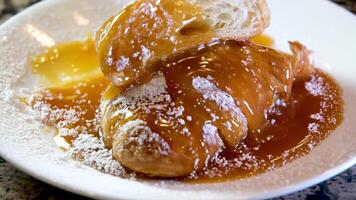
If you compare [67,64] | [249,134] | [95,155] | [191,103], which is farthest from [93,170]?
[67,64]

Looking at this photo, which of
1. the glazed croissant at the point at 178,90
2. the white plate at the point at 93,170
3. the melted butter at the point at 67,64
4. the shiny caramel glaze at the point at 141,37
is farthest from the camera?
the melted butter at the point at 67,64

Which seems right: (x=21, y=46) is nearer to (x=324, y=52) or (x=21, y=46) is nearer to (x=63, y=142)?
(x=63, y=142)

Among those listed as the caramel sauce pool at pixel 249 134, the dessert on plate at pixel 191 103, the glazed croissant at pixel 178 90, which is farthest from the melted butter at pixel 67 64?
the glazed croissant at pixel 178 90

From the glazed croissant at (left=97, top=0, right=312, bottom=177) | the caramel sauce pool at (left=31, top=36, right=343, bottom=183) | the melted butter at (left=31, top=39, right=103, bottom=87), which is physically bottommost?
the melted butter at (left=31, top=39, right=103, bottom=87)

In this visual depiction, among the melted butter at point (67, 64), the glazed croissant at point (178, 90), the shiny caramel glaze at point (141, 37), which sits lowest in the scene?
the melted butter at point (67, 64)

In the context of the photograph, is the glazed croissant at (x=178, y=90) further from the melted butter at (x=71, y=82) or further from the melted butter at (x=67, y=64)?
the melted butter at (x=67, y=64)

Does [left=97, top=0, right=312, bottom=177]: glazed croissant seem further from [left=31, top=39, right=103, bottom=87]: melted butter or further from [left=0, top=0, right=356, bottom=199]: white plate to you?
[left=31, top=39, right=103, bottom=87]: melted butter

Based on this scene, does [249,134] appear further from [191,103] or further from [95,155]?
[95,155]

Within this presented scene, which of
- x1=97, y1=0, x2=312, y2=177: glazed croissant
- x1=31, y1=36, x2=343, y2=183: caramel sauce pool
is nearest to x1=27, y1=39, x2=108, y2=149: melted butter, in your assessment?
x1=31, y1=36, x2=343, y2=183: caramel sauce pool
